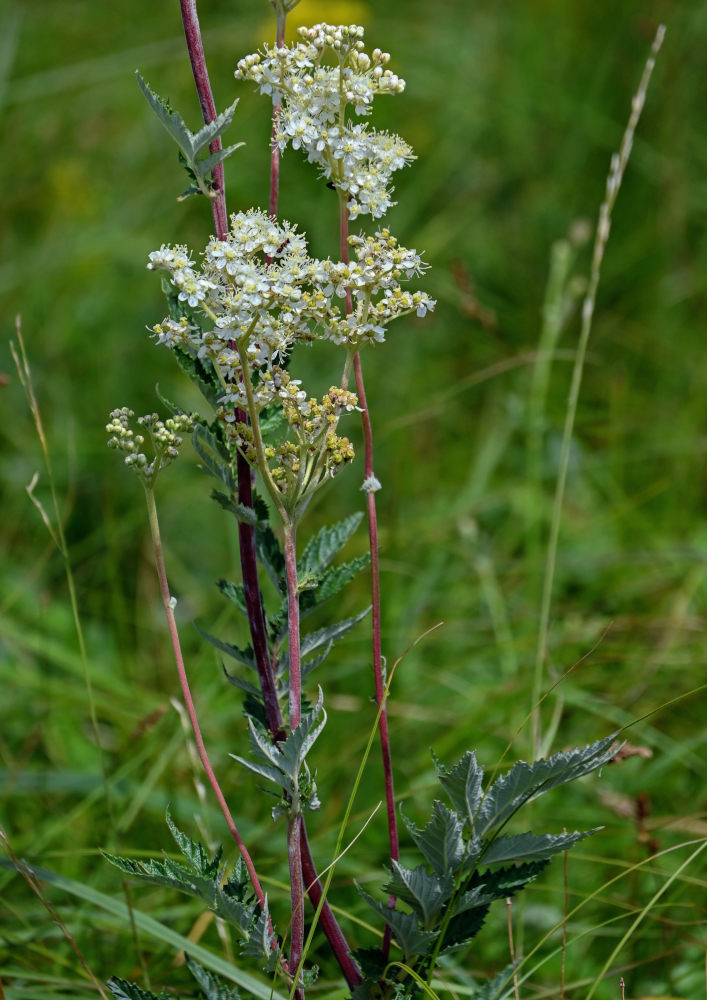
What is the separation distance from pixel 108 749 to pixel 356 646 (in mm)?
706

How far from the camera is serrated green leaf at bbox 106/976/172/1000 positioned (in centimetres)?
125

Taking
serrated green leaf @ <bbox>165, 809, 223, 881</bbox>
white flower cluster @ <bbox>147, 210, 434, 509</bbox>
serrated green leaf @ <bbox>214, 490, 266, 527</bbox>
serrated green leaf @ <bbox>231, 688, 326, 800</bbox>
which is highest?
white flower cluster @ <bbox>147, 210, 434, 509</bbox>

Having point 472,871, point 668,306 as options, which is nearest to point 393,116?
point 668,306

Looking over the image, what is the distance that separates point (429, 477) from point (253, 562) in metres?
2.35

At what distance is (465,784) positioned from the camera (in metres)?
1.29

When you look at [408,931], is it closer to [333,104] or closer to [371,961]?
[371,961]

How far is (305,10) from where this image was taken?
517cm

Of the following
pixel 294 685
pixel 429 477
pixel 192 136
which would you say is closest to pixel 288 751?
pixel 294 685

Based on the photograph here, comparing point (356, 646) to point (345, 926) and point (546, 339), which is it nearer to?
point (345, 926)

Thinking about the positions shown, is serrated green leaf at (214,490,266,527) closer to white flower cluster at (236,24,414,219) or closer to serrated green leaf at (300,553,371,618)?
serrated green leaf at (300,553,371,618)

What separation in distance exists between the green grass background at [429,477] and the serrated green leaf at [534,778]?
0.31m

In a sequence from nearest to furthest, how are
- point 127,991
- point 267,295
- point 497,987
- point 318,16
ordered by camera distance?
point 267,295 < point 127,991 < point 497,987 < point 318,16

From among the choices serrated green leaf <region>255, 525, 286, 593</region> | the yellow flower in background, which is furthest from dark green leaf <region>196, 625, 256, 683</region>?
the yellow flower in background

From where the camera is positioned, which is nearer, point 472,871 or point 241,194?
point 472,871
